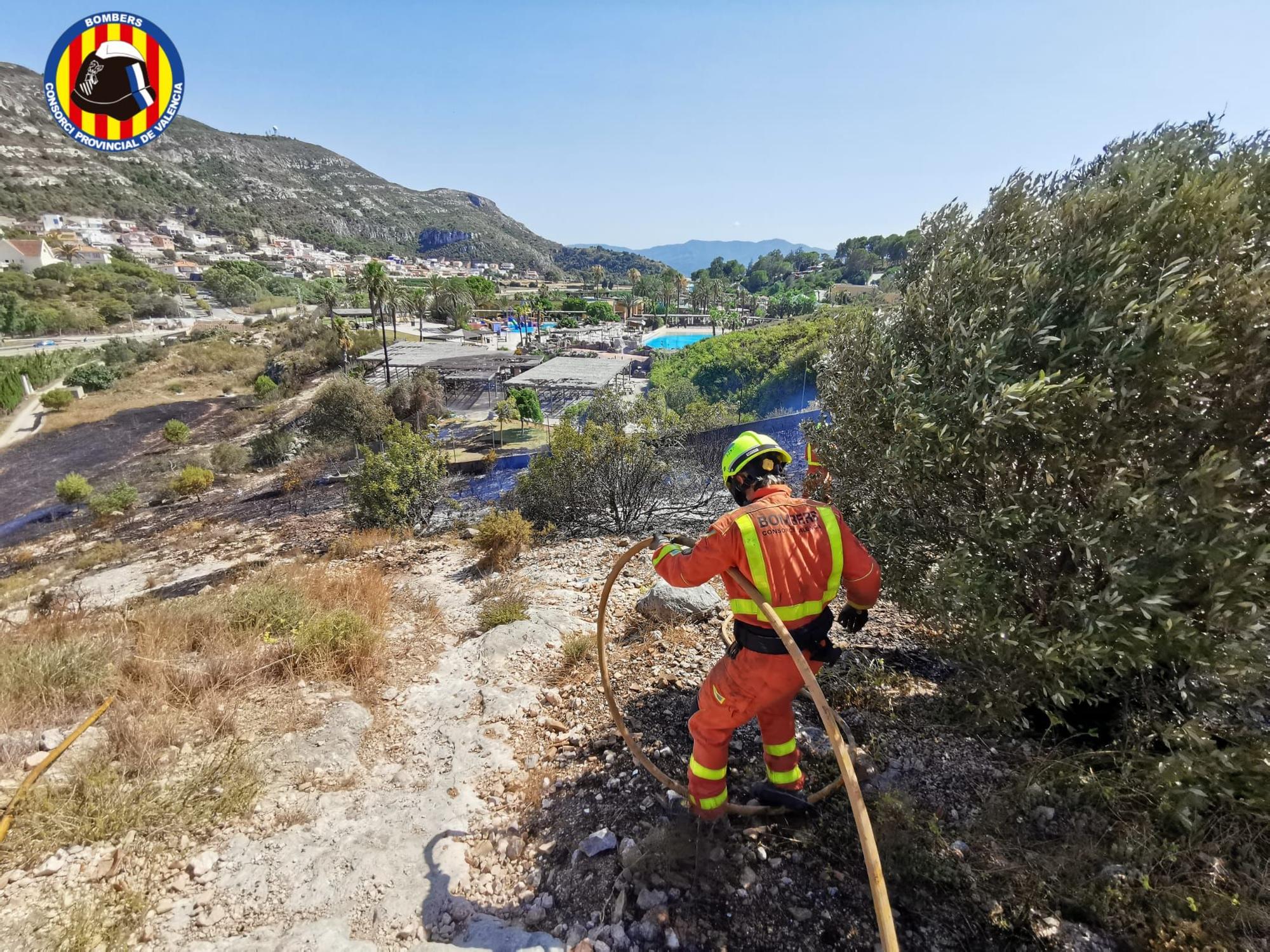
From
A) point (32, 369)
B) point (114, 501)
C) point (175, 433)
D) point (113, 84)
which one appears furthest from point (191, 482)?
point (32, 369)

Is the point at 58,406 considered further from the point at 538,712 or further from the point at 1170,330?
the point at 1170,330

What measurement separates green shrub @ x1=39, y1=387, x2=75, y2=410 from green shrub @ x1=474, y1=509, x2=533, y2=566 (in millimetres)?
51503

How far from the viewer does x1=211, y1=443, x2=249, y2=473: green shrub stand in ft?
104

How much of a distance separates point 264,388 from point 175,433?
12.8 m

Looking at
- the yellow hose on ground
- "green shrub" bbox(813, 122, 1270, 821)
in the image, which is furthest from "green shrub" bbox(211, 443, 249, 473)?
"green shrub" bbox(813, 122, 1270, 821)

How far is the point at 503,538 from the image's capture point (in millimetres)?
11297

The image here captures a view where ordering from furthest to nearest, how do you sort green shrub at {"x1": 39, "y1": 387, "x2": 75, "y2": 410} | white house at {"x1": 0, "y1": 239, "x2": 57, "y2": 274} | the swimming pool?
the swimming pool, white house at {"x1": 0, "y1": 239, "x2": 57, "y2": 274}, green shrub at {"x1": 39, "y1": 387, "x2": 75, "y2": 410}

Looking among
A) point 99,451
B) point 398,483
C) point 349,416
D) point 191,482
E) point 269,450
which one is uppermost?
point 398,483

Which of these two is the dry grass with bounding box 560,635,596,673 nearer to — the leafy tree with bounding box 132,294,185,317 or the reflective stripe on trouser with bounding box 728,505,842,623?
the reflective stripe on trouser with bounding box 728,505,842,623

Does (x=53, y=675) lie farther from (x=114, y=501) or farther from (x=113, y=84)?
(x=113, y=84)

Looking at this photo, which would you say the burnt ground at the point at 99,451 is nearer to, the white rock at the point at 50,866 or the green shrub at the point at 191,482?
the green shrub at the point at 191,482

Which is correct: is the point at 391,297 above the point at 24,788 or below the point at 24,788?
above

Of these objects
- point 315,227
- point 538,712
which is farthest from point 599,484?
point 315,227

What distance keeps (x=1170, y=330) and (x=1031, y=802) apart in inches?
120
